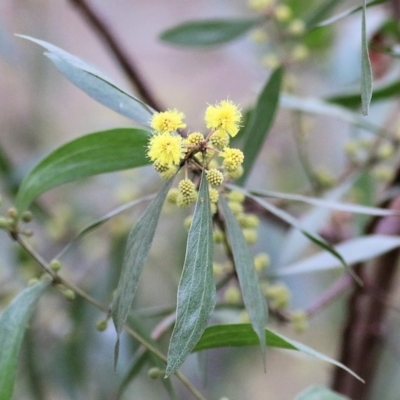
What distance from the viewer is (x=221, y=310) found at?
0.65 m

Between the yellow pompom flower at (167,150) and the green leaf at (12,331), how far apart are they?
0.51 ft

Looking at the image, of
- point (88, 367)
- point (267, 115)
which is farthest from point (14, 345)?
point (88, 367)

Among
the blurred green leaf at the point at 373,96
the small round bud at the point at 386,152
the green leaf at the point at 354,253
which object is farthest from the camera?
the small round bud at the point at 386,152

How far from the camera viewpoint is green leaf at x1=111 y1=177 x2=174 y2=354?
361 millimetres

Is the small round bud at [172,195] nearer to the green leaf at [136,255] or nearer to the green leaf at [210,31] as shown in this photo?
the green leaf at [136,255]

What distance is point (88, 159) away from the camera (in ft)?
1.46

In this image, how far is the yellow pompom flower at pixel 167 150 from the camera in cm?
34

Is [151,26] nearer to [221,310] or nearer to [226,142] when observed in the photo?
[221,310]

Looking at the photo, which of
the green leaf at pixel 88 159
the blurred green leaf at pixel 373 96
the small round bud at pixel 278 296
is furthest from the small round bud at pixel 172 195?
the blurred green leaf at pixel 373 96

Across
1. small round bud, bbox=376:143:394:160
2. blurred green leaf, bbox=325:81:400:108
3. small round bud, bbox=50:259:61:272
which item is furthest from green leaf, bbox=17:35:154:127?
small round bud, bbox=376:143:394:160

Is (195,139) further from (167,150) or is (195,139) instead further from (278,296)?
(278,296)

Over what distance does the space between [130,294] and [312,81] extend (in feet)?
3.64

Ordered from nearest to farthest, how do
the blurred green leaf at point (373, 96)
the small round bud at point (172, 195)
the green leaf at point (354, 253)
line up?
the small round bud at point (172, 195) < the green leaf at point (354, 253) < the blurred green leaf at point (373, 96)

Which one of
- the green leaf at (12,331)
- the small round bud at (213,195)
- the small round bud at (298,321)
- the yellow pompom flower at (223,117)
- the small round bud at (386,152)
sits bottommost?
the green leaf at (12,331)
